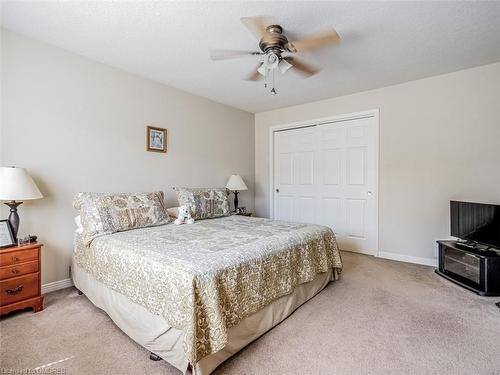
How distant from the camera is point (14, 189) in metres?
2.04

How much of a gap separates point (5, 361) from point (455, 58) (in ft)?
15.2

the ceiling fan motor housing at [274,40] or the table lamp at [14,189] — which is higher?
the ceiling fan motor housing at [274,40]

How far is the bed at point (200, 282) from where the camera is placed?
1385 millimetres

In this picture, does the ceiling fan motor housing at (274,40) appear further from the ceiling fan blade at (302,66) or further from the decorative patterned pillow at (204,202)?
the decorative patterned pillow at (204,202)

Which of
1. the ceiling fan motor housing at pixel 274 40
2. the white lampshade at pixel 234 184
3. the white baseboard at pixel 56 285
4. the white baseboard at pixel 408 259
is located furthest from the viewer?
the white lampshade at pixel 234 184

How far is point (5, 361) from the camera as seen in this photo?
1.56 metres

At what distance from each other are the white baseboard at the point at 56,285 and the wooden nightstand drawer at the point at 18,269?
501 millimetres

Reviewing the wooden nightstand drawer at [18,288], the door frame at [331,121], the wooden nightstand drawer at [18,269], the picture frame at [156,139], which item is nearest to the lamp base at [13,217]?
the wooden nightstand drawer at [18,269]

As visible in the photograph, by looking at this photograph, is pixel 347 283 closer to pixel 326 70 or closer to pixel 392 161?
pixel 392 161

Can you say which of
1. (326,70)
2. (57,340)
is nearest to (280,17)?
(326,70)

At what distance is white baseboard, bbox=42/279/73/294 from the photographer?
98.7 inches

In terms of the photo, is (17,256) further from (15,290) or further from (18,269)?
(15,290)

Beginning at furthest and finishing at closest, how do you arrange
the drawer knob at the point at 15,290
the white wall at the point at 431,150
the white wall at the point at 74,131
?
the white wall at the point at 431,150
the white wall at the point at 74,131
the drawer knob at the point at 15,290

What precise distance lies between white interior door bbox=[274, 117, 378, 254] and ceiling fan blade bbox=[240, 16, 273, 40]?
2.63m
